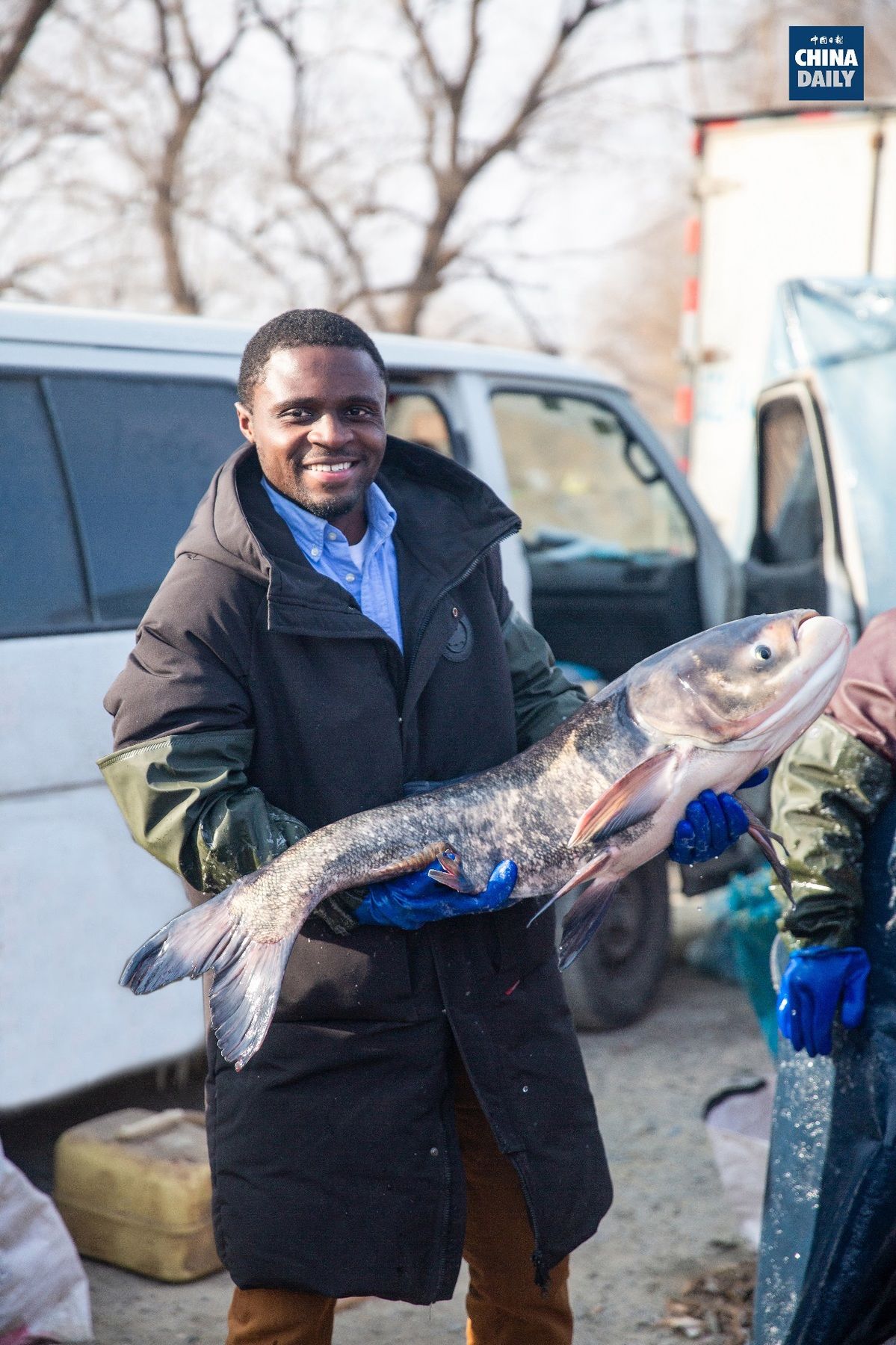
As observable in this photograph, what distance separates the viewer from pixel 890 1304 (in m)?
2.31

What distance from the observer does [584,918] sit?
6.84 feet

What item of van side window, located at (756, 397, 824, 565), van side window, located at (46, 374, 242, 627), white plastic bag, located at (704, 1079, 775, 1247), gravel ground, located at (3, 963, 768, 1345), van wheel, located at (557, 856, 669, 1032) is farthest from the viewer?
van side window, located at (756, 397, 824, 565)

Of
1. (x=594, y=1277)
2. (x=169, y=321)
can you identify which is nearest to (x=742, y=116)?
(x=169, y=321)

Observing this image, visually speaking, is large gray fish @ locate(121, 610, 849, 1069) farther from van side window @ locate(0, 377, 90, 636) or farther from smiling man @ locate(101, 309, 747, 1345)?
van side window @ locate(0, 377, 90, 636)

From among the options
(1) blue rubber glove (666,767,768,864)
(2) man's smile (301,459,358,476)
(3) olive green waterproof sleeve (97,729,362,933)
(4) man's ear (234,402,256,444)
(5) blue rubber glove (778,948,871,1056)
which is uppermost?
(4) man's ear (234,402,256,444)

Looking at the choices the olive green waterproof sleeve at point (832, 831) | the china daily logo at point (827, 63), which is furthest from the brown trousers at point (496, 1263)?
the china daily logo at point (827, 63)

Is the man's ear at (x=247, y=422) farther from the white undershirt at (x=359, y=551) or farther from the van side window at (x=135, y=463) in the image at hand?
the van side window at (x=135, y=463)

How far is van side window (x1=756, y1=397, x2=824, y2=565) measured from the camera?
5375mm

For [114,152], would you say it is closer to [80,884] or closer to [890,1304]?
[80,884]

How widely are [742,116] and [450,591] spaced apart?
21.2 ft

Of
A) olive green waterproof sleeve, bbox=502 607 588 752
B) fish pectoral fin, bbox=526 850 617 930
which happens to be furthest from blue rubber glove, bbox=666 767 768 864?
olive green waterproof sleeve, bbox=502 607 588 752

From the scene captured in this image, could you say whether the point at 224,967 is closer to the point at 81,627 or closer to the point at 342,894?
the point at 342,894

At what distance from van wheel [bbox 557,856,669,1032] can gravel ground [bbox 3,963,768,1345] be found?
0.11 m

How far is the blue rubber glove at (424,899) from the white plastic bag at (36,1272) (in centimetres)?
131
